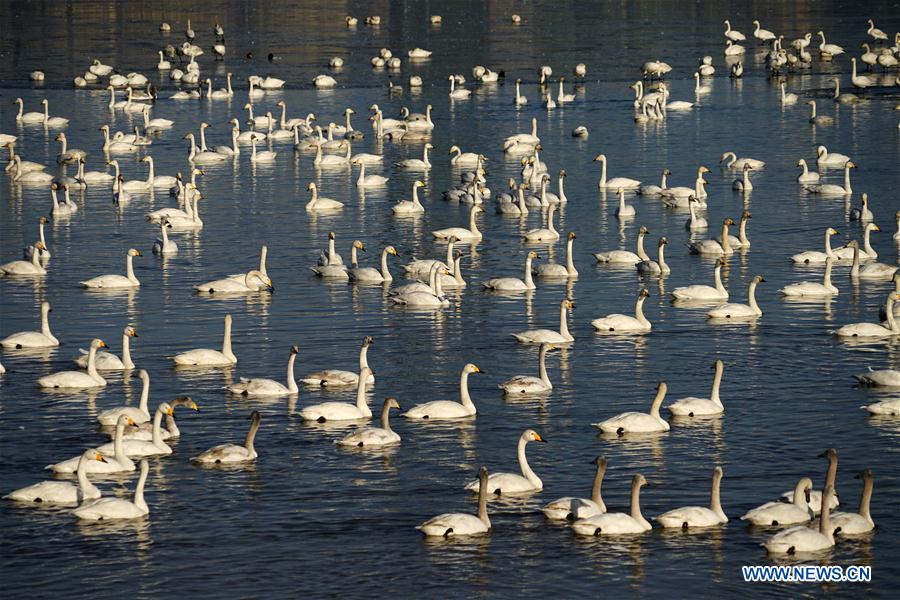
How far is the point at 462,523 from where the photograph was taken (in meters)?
27.0

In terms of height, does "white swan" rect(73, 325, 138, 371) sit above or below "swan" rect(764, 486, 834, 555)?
above

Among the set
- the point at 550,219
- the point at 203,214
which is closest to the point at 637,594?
the point at 550,219

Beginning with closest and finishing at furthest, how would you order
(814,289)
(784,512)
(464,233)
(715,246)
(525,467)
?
1. (784,512)
2. (525,467)
3. (814,289)
4. (715,246)
5. (464,233)

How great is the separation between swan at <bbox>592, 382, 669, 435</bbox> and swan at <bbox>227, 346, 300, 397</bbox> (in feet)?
21.5

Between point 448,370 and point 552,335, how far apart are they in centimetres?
308

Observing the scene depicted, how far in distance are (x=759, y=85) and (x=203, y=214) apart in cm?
4254

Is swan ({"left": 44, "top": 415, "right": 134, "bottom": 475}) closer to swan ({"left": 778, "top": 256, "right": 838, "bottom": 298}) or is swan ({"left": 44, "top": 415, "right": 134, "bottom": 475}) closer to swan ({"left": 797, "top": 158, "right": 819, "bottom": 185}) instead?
swan ({"left": 778, "top": 256, "right": 838, "bottom": 298})

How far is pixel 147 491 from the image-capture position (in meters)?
29.4

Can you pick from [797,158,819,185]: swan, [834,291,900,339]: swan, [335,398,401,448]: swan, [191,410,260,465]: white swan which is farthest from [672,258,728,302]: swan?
[797,158,819,185]: swan

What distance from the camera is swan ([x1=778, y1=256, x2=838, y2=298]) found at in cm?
4516

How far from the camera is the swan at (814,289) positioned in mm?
45156

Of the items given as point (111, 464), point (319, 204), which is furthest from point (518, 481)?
point (319, 204)

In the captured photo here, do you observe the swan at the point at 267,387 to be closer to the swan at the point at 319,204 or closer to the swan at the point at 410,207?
the swan at the point at 410,207

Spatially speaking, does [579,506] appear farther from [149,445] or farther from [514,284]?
[514,284]
